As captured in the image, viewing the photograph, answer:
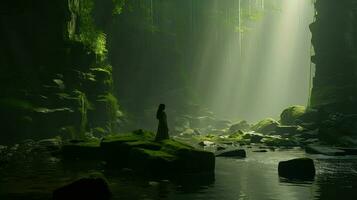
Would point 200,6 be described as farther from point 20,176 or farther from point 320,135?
point 20,176

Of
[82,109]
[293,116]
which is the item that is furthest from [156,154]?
[293,116]

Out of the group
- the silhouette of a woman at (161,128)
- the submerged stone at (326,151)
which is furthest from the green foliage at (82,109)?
the submerged stone at (326,151)

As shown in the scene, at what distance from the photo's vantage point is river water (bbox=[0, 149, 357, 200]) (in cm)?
1502

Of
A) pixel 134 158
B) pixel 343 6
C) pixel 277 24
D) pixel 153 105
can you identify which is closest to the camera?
pixel 134 158

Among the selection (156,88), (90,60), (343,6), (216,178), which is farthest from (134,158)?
(156,88)

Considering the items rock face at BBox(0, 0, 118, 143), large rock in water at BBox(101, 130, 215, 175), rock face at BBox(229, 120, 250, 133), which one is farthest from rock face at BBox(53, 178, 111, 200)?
rock face at BBox(229, 120, 250, 133)

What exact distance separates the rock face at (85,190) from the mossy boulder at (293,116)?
150 ft

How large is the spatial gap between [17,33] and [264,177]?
31779mm

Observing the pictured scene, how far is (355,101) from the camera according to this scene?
57719 millimetres

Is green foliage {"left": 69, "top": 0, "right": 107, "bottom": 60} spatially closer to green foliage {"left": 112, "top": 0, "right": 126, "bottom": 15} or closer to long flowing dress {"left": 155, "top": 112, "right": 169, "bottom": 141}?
green foliage {"left": 112, "top": 0, "right": 126, "bottom": 15}

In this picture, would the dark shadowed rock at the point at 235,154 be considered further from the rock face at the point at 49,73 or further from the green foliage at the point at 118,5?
the green foliage at the point at 118,5

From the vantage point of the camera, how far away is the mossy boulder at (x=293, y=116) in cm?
5843

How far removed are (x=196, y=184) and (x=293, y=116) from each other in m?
44.9

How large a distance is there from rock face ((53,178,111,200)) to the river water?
1.58 ft
